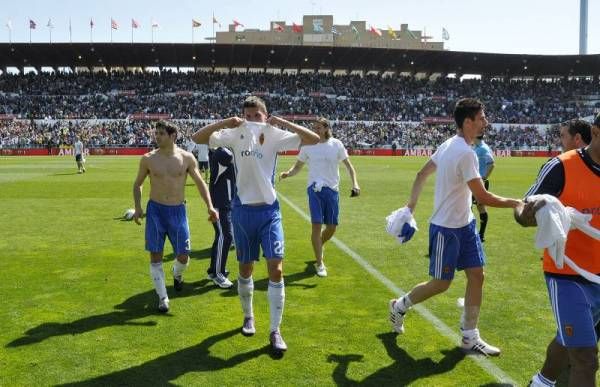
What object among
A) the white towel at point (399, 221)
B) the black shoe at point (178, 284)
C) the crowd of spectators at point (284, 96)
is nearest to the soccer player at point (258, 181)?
the white towel at point (399, 221)

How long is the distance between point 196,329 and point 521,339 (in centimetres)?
333

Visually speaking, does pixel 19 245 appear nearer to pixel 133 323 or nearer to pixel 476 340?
pixel 133 323

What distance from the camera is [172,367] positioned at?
495 centimetres

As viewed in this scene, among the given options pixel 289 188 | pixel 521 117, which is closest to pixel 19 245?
pixel 289 188

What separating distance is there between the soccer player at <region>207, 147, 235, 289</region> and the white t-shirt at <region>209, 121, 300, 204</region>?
2.35 meters

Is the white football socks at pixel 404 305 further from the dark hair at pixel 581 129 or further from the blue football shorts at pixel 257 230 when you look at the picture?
the dark hair at pixel 581 129

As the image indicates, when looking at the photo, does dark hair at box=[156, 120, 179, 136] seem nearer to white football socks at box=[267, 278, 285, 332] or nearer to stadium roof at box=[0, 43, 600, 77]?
white football socks at box=[267, 278, 285, 332]

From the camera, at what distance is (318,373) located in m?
4.79

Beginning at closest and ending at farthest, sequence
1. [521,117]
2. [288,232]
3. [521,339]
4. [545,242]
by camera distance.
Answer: [545,242]
[521,339]
[288,232]
[521,117]

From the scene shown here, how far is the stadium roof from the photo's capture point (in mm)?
64125

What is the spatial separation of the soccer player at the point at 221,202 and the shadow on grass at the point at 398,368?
9.87 feet

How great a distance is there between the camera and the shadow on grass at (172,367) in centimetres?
465

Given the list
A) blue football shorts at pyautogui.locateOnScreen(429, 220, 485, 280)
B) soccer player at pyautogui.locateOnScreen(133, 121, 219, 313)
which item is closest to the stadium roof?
soccer player at pyautogui.locateOnScreen(133, 121, 219, 313)

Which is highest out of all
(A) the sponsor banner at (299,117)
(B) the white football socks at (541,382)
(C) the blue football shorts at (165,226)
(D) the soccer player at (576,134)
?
(A) the sponsor banner at (299,117)
